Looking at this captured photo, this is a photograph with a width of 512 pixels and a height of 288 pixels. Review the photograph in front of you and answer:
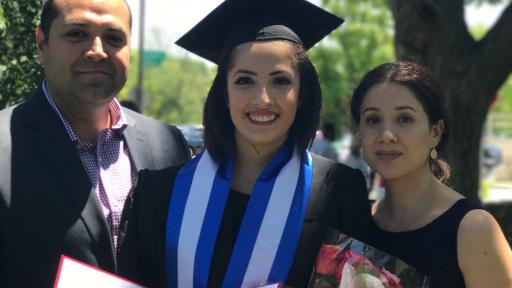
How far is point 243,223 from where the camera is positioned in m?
2.41

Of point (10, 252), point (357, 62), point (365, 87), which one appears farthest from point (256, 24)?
point (357, 62)

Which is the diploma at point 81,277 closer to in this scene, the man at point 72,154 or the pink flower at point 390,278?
the man at point 72,154

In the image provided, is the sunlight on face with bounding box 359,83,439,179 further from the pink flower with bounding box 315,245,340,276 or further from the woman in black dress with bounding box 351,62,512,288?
the pink flower with bounding box 315,245,340,276

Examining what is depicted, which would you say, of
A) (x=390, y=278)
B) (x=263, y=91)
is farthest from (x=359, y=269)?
(x=263, y=91)

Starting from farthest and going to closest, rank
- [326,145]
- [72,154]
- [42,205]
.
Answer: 1. [326,145]
2. [72,154]
3. [42,205]

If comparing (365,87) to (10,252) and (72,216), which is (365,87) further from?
(10,252)

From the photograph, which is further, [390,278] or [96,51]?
[96,51]

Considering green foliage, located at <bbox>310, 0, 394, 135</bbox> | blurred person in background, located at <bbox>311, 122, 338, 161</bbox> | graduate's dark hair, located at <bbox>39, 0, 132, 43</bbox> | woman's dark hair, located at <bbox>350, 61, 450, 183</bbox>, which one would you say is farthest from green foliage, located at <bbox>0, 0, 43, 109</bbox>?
green foliage, located at <bbox>310, 0, 394, 135</bbox>

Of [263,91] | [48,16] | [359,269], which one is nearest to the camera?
[359,269]

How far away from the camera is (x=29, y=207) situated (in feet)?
8.09

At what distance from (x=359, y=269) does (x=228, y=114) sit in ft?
2.57

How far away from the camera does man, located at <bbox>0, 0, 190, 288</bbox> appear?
246 cm

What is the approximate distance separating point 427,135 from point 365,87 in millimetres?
294

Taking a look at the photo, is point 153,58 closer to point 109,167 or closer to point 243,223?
point 109,167
